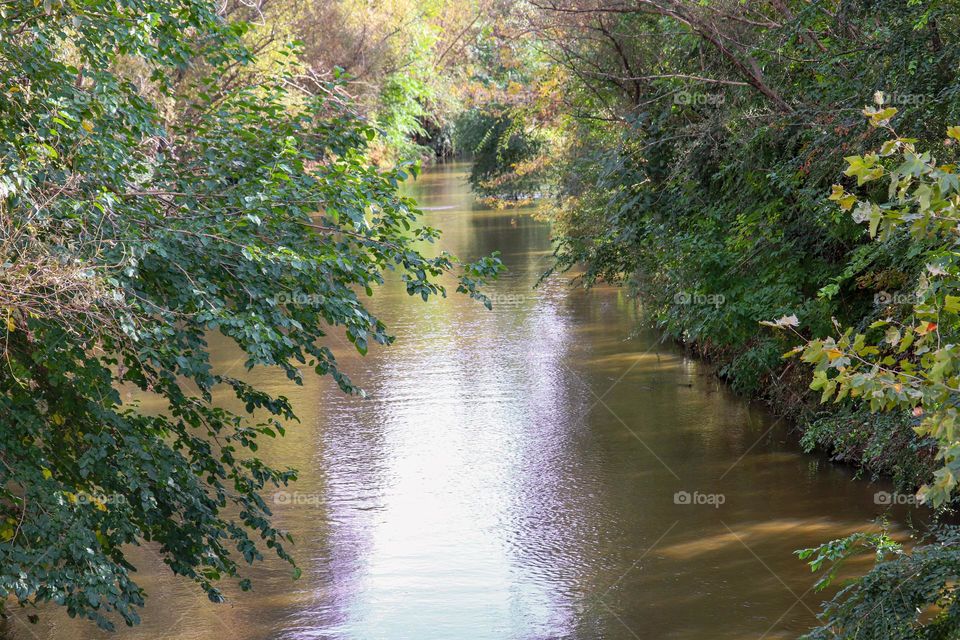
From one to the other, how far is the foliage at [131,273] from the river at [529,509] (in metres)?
2.23

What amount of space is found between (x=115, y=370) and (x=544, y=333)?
657 cm

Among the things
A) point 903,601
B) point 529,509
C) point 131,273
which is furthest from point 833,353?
point 529,509

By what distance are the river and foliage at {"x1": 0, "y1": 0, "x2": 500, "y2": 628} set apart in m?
2.23

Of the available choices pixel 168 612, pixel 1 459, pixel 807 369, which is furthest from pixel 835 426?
pixel 1 459

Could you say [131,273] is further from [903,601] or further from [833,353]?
[903,601]

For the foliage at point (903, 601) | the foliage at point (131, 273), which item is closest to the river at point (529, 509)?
the foliage at point (131, 273)

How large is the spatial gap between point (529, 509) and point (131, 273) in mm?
6125

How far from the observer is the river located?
7.78 m

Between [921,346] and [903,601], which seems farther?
[903,601]

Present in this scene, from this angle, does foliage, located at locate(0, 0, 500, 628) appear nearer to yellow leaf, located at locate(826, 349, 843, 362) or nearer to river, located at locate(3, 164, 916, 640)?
river, located at locate(3, 164, 916, 640)

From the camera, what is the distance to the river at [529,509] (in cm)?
778

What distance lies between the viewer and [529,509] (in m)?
9.86

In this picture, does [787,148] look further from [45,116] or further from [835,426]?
[45,116]

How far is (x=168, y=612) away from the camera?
795 cm
